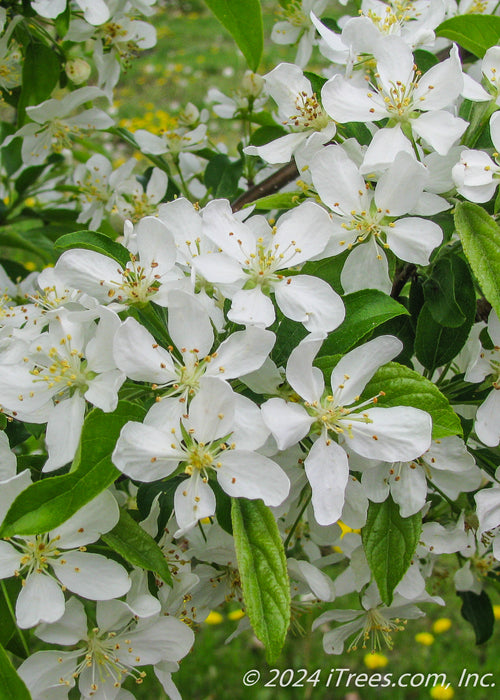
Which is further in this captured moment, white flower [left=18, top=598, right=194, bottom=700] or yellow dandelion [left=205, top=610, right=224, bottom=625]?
yellow dandelion [left=205, top=610, right=224, bottom=625]

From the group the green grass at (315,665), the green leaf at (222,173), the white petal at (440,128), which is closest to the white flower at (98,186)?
the green leaf at (222,173)

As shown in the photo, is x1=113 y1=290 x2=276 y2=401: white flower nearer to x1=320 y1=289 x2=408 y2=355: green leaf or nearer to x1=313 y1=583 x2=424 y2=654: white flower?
x1=320 y1=289 x2=408 y2=355: green leaf

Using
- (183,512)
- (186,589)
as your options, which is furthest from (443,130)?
(186,589)

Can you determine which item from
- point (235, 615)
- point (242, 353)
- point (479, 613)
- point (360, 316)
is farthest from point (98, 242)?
point (235, 615)

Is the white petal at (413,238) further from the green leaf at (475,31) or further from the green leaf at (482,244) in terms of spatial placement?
the green leaf at (475,31)

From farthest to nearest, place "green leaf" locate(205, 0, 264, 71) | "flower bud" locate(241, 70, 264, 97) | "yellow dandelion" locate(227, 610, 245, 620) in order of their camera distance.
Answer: "yellow dandelion" locate(227, 610, 245, 620), "flower bud" locate(241, 70, 264, 97), "green leaf" locate(205, 0, 264, 71)

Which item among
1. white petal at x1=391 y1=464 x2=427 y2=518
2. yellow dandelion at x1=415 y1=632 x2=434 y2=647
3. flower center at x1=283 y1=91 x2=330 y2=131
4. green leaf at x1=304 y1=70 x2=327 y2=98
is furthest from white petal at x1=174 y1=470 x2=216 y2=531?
yellow dandelion at x1=415 y1=632 x2=434 y2=647

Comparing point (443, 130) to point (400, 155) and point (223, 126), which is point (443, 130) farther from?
point (223, 126)
